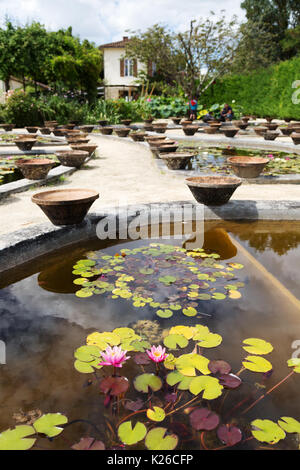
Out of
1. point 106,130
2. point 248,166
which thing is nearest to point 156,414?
point 248,166

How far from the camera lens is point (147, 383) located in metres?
1.71

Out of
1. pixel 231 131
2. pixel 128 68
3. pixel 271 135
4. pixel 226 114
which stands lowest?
pixel 271 135

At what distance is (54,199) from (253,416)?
2.76 metres

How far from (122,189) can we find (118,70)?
33849 millimetres

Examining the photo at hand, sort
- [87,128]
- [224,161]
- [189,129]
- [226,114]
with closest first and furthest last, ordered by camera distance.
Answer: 1. [224,161]
2. [189,129]
3. [87,128]
4. [226,114]

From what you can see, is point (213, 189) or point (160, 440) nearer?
point (160, 440)

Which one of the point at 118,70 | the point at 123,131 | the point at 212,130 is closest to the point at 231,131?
the point at 212,130

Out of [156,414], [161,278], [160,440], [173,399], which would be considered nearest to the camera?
[160,440]

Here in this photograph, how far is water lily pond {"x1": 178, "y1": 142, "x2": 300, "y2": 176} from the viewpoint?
7300 millimetres

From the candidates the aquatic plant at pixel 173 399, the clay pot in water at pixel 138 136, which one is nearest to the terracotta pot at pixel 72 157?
the clay pot in water at pixel 138 136

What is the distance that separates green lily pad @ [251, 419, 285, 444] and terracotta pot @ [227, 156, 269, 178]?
4750 millimetres

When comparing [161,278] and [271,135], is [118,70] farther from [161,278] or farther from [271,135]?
[161,278]

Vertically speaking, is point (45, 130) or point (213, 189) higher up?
point (45, 130)

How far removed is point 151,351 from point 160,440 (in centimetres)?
46
